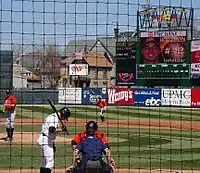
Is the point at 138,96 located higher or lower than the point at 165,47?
lower

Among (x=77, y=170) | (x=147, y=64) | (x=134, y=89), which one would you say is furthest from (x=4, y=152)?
(x=134, y=89)

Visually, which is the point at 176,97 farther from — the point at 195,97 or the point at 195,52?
the point at 195,52

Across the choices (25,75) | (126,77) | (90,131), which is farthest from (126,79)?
(90,131)

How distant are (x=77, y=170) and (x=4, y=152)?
22.3 ft

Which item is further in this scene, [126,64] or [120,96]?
[120,96]

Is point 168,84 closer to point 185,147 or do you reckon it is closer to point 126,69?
point 126,69

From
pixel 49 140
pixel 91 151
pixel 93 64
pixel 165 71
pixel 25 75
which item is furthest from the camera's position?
pixel 165 71

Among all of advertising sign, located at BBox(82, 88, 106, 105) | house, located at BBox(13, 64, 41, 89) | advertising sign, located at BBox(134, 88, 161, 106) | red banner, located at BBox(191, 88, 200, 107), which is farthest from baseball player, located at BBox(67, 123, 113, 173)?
advertising sign, located at BBox(82, 88, 106, 105)

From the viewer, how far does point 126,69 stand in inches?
1565

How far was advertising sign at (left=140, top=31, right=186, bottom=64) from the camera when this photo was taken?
37.6 metres

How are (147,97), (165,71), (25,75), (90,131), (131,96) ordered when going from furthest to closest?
1. (131,96)
2. (147,97)
3. (165,71)
4. (25,75)
5. (90,131)

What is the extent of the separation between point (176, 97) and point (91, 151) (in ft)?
106

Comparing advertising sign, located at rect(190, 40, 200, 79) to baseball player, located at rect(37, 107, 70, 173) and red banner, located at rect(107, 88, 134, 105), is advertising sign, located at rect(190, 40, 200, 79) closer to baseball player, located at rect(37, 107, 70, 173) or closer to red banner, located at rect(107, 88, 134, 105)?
red banner, located at rect(107, 88, 134, 105)

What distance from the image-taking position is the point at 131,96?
4206 cm
